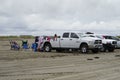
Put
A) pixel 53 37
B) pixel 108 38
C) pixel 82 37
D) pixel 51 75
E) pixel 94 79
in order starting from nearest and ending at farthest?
pixel 94 79
pixel 51 75
pixel 82 37
pixel 53 37
pixel 108 38

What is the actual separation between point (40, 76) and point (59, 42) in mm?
17146

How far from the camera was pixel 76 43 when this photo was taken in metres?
27.9

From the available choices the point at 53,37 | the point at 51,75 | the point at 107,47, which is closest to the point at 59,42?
the point at 53,37


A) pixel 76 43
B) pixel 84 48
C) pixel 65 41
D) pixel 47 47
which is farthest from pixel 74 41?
pixel 47 47

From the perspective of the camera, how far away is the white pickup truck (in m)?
27.4

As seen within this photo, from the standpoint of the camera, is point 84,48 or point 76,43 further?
point 76,43

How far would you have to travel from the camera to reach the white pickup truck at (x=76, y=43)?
2741 cm

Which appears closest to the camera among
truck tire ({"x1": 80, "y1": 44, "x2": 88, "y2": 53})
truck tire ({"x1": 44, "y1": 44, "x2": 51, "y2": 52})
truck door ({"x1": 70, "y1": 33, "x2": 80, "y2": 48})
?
truck tire ({"x1": 80, "y1": 44, "x2": 88, "y2": 53})

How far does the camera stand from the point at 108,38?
33719mm

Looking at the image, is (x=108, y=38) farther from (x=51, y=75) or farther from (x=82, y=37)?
(x=51, y=75)

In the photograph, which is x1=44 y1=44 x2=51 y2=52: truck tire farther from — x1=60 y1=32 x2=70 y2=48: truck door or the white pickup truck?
x1=60 y1=32 x2=70 y2=48: truck door

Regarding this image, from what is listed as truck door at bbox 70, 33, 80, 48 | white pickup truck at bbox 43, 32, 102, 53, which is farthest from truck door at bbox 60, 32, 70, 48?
truck door at bbox 70, 33, 80, 48

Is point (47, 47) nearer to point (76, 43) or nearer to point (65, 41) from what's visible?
point (65, 41)

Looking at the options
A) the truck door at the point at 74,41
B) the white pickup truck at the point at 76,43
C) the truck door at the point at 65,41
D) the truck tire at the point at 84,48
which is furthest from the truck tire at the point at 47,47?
the truck tire at the point at 84,48
